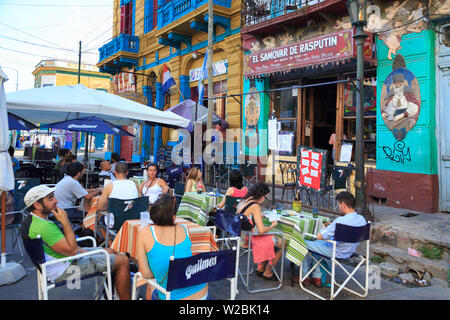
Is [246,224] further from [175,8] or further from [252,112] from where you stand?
[175,8]

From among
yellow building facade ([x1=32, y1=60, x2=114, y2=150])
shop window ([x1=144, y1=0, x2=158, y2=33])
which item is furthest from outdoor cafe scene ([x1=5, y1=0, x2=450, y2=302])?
yellow building facade ([x1=32, y1=60, x2=114, y2=150])

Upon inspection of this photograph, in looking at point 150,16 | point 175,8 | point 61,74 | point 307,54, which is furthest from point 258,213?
point 61,74

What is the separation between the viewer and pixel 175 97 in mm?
15398

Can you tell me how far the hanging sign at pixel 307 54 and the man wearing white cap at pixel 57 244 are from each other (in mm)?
6907

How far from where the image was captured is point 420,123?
718cm

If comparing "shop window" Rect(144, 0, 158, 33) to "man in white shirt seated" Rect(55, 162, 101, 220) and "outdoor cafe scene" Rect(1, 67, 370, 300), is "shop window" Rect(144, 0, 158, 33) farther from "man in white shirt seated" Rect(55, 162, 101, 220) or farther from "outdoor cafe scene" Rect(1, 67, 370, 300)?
"man in white shirt seated" Rect(55, 162, 101, 220)

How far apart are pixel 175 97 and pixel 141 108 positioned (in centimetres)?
813

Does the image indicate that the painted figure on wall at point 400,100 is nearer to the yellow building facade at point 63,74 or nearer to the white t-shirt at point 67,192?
the white t-shirt at point 67,192

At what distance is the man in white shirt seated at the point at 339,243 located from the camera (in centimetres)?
430

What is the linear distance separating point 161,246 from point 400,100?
22.0 ft

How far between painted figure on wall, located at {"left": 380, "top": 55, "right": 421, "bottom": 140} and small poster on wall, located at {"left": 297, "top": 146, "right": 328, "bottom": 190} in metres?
2.00

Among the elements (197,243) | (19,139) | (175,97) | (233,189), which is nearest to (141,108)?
(233,189)

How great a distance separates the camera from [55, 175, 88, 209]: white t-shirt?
5638 mm

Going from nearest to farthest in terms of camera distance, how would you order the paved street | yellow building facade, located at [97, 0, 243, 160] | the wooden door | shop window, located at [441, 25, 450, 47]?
the paved street, shop window, located at [441, 25, 450, 47], the wooden door, yellow building facade, located at [97, 0, 243, 160]
